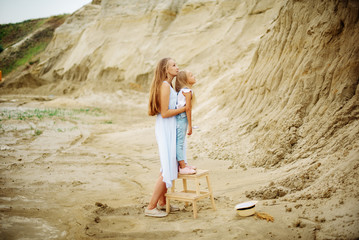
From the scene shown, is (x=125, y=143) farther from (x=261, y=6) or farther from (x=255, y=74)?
(x=261, y=6)

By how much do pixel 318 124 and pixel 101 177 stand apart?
3.84 m

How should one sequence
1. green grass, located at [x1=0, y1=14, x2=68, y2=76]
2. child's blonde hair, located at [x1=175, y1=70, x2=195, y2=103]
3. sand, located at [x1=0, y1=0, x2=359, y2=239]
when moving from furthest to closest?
green grass, located at [x1=0, y1=14, x2=68, y2=76]
child's blonde hair, located at [x1=175, y1=70, x2=195, y2=103]
sand, located at [x1=0, y1=0, x2=359, y2=239]

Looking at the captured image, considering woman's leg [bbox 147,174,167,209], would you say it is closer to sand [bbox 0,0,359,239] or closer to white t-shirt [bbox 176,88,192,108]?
sand [bbox 0,0,359,239]

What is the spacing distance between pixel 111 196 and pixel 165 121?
1.73 metres

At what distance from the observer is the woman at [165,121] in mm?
4051

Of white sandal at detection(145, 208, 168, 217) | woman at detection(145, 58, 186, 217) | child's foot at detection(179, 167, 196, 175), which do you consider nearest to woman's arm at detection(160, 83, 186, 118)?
woman at detection(145, 58, 186, 217)

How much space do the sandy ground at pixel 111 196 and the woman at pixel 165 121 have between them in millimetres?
388

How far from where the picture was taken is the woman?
13.3 feet

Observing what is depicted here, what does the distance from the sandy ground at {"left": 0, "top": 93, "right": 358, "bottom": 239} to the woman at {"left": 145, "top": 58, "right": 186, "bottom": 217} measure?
1.27 feet

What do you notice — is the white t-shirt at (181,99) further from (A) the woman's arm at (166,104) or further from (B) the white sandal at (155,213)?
(B) the white sandal at (155,213)

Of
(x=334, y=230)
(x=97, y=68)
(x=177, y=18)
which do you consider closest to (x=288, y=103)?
(x=334, y=230)

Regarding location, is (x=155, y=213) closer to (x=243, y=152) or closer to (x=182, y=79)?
(x=182, y=79)

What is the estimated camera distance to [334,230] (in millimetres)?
3074

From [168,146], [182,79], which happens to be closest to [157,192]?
[168,146]
